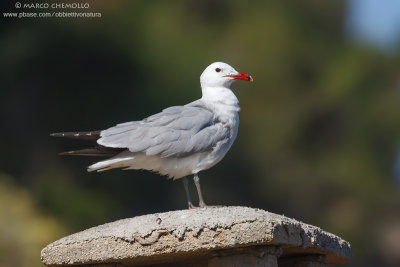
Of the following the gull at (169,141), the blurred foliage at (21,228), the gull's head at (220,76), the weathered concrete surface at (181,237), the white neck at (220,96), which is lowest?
the blurred foliage at (21,228)

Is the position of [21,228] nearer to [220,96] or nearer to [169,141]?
[220,96]

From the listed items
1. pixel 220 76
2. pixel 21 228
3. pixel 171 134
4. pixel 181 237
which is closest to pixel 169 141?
pixel 171 134

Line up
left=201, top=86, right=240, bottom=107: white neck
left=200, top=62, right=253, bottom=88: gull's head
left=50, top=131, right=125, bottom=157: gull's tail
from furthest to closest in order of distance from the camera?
left=200, top=62, right=253, bottom=88: gull's head
left=201, top=86, right=240, bottom=107: white neck
left=50, top=131, right=125, bottom=157: gull's tail

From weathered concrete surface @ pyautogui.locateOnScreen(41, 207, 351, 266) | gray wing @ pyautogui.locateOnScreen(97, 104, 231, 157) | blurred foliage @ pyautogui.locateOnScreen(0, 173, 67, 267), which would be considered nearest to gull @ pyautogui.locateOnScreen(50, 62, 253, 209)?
gray wing @ pyautogui.locateOnScreen(97, 104, 231, 157)

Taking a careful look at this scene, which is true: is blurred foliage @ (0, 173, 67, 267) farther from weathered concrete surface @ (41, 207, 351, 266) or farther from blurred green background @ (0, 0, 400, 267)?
weathered concrete surface @ (41, 207, 351, 266)

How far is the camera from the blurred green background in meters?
10.4

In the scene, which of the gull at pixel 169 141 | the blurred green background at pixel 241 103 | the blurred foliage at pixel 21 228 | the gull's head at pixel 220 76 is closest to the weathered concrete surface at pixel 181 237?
the gull at pixel 169 141

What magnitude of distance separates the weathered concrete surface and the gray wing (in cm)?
63

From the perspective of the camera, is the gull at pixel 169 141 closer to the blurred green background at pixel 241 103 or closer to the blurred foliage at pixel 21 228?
the blurred foliage at pixel 21 228

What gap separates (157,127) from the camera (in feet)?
15.7

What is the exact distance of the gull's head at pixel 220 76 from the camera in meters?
5.32

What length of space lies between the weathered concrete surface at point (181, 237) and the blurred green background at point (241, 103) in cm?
537

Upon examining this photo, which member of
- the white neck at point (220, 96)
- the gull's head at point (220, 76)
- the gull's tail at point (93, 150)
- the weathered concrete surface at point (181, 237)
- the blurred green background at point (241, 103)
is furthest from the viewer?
the blurred green background at point (241, 103)

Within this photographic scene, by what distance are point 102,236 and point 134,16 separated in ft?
25.8
